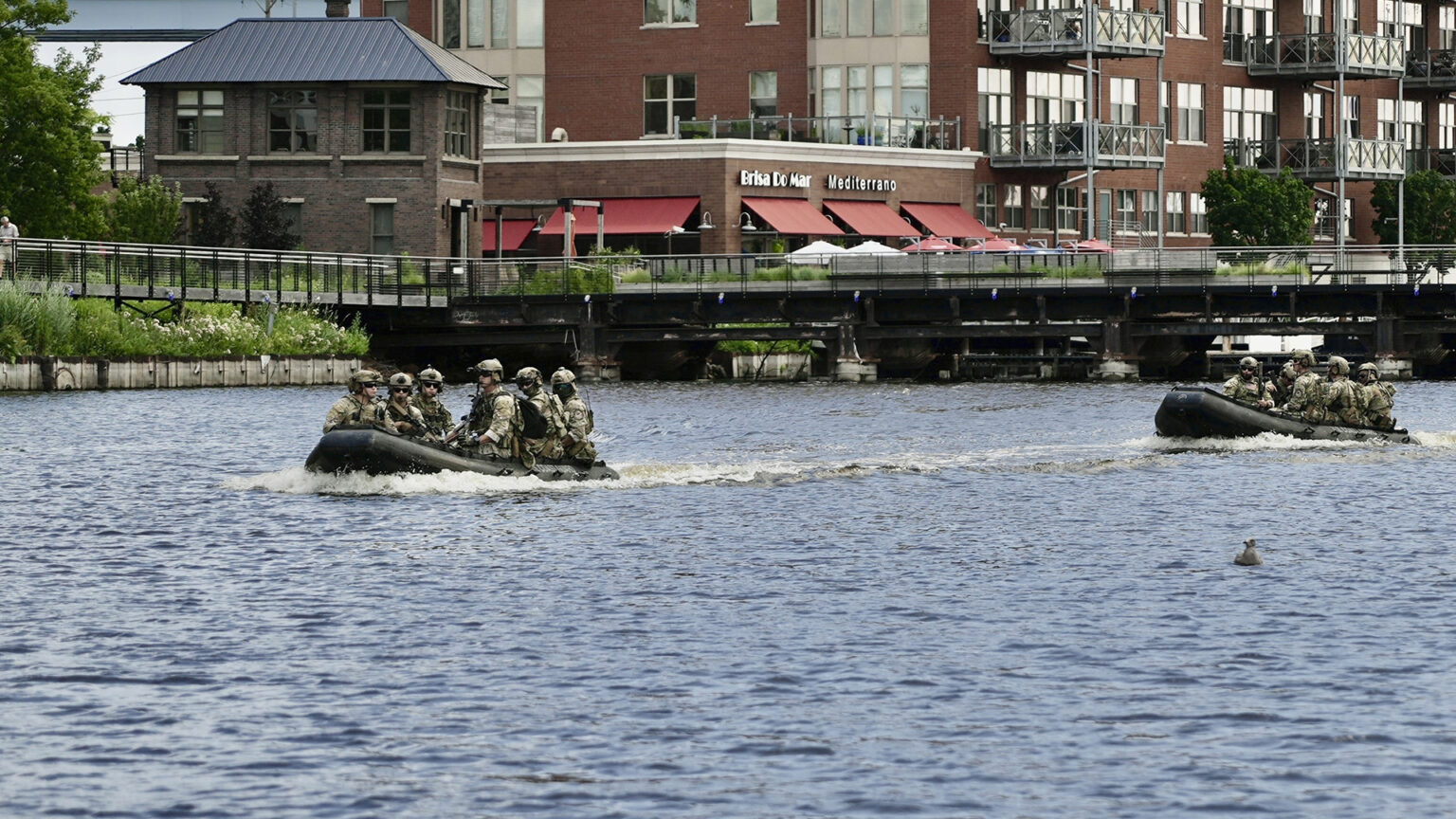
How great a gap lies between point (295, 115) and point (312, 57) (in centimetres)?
211

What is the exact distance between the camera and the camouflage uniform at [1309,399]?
150 feet

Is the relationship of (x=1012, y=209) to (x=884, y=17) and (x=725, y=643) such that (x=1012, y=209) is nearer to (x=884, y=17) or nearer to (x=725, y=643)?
(x=884, y=17)

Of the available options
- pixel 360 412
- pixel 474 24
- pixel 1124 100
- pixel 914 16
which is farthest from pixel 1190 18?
pixel 360 412

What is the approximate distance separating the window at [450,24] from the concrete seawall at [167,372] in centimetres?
2891

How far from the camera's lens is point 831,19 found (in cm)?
9706

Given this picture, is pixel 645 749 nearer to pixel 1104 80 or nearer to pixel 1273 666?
pixel 1273 666

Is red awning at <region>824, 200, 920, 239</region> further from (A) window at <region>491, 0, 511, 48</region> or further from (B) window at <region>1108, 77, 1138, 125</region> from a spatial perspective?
(A) window at <region>491, 0, 511, 48</region>

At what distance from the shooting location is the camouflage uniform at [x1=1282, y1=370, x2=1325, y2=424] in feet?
150

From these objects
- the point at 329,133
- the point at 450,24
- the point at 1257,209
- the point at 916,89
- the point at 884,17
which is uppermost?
the point at 450,24

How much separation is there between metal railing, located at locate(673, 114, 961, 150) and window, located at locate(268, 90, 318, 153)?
44.5 feet

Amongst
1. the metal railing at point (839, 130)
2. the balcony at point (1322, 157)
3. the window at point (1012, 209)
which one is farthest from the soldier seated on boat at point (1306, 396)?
the balcony at point (1322, 157)

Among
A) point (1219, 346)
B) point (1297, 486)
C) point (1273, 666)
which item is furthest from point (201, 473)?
point (1219, 346)

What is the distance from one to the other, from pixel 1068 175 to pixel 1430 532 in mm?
68185

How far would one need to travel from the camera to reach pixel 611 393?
233 feet
